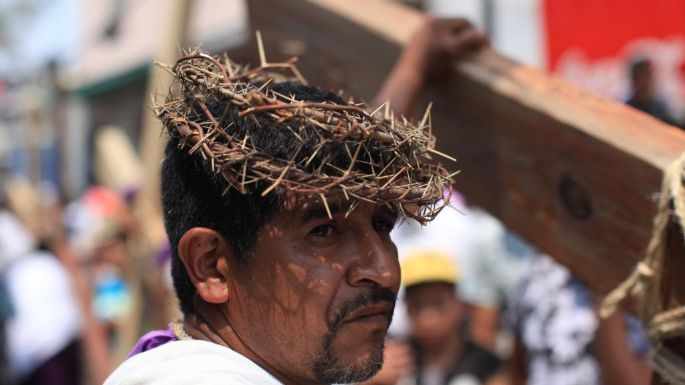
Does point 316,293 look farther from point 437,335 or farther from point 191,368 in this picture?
point 437,335

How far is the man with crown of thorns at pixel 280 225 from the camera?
1.76 meters

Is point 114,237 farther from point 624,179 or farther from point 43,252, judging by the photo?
point 624,179

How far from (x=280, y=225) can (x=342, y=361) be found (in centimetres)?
26

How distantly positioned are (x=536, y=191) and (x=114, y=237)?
5538 millimetres

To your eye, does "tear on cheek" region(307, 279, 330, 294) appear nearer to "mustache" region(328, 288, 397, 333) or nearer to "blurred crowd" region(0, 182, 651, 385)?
"mustache" region(328, 288, 397, 333)

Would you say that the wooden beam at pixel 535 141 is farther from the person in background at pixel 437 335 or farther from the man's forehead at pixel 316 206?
the person in background at pixel 437 335

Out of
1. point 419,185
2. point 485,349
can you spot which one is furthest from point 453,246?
point 419,185

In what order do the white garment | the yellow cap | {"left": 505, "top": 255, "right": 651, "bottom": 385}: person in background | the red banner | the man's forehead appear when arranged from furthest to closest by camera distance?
the red banner → the yellow cap → {"left": 505, "top": 255, "right": 651, "bottom": 385}: person in background → the man's forehead → the white garment

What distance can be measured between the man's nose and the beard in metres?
0.02

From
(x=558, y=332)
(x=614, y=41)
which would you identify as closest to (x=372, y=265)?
(x=558, y=332)

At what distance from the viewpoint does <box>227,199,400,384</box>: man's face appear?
6.00ft

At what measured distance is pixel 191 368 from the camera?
5.60 feet

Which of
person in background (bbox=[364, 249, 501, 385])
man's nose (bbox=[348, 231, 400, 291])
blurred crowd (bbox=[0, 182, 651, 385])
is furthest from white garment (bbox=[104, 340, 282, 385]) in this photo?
person in background (bbox=[364, 249, 501, 385])

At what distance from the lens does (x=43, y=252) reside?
26.8 feet
